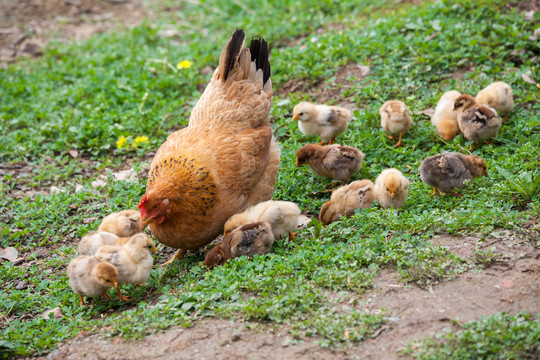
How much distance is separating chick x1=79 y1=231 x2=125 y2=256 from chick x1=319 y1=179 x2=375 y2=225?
7.01ft

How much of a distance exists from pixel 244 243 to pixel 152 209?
2.95 feet

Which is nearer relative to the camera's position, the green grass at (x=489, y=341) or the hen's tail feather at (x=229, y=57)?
the green grass at (x=489, y=341)

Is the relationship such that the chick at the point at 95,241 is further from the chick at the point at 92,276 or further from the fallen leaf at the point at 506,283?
the fallen leaf at the point at 506,283

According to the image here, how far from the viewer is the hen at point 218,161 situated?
201 inches

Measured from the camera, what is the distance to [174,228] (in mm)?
5137

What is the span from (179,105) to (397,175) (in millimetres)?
4260

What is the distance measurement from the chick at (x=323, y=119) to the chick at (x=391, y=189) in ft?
4.53

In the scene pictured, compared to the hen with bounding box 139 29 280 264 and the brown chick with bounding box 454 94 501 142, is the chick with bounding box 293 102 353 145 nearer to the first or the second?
the hen with bounding box 139 29 280 264

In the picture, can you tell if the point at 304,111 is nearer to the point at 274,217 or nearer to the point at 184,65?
the point at 274,217

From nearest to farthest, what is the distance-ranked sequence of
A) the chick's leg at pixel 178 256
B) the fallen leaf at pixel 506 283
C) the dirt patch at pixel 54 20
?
the fallen leaf at pixel 506 283, the chick's leg at pixel 178 256, the dirt patch at pixel 54 20

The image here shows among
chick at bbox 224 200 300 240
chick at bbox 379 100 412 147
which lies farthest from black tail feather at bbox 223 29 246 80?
chick at bbox 379 100 412 147

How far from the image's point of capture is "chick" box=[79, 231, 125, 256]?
508 centimetres

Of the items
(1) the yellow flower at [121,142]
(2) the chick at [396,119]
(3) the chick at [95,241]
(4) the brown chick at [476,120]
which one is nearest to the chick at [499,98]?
(4) the brown chick at [476,120]

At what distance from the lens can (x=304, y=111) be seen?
6875mm
